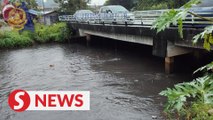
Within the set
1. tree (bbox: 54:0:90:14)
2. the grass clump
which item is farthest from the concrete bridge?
tree (bbox: 54:0:90:14)

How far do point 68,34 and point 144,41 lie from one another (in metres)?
14.4

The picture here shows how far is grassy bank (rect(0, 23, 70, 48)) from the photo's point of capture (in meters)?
21.5

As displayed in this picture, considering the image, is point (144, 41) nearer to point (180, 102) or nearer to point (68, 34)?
point (180, 102)

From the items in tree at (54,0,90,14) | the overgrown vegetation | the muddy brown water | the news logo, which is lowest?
the muddy brown water

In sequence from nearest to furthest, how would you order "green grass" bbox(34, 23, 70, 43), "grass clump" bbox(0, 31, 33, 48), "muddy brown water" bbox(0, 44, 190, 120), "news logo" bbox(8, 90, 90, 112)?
"news logo" bbox(8, 90, 90, 112) < "muddy brown water" bbox(0, 44, 190, 120) < "grass clump" bbox(0, 31, 33, 48) < "green grass" bbox(34, 23, 70, 43)

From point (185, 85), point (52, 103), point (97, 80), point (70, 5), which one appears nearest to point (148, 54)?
point (97, 80)

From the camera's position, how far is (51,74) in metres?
12.3

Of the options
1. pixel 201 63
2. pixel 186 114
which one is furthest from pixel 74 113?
pixel 201 63

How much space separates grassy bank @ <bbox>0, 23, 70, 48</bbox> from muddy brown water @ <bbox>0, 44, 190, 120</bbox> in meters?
4.39

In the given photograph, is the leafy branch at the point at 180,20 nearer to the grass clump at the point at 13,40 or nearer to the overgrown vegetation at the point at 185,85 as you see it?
the overgrown vegetation at the point at 185,85

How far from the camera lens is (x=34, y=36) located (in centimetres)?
2377

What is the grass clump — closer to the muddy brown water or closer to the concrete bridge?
the muddy brown water

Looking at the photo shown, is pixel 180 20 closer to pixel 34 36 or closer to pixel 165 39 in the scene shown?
pixel 165 39

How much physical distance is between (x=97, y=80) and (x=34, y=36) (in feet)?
51.1
